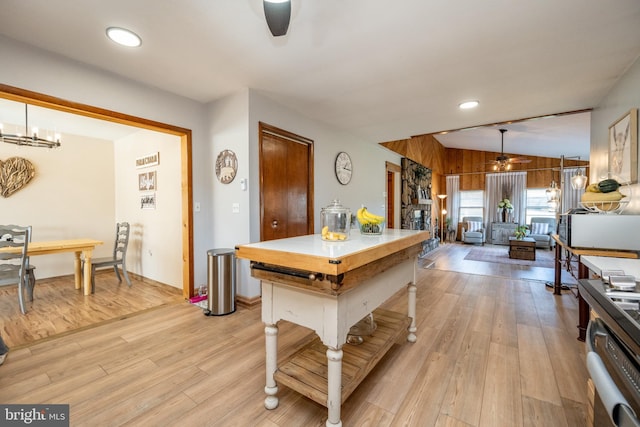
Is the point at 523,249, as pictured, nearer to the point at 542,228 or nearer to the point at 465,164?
the point at 542,228

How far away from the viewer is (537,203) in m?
8.27

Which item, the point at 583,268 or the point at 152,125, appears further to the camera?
the point at 152,125

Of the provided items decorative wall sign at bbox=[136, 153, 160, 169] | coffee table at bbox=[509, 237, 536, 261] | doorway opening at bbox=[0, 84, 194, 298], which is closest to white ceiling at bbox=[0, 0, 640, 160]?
doorway opening at bbox=[0, 84, 194, 298]

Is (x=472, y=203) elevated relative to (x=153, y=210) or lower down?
elevated

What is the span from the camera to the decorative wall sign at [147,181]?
3.88 meters

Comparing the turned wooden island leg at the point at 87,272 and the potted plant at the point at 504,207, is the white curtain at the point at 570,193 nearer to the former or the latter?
the potted plant at the point at 504,207

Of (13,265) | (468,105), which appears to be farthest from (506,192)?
(13,265)

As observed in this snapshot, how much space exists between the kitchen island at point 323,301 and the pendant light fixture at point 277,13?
111 centimetres

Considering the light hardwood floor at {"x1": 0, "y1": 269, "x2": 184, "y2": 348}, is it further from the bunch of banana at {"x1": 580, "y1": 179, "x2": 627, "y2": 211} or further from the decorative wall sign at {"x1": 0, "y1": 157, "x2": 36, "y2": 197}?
the bunch of banana at {"x1": 580, "y1": 179, "x2": 627, "y2": 211}

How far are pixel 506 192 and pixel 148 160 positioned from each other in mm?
9781

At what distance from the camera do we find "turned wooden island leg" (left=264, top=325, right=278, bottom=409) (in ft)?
4.80

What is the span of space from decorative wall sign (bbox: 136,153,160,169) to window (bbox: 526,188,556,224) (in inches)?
396

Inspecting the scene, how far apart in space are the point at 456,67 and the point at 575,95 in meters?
1.68

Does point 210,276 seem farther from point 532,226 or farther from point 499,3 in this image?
point 532,226
